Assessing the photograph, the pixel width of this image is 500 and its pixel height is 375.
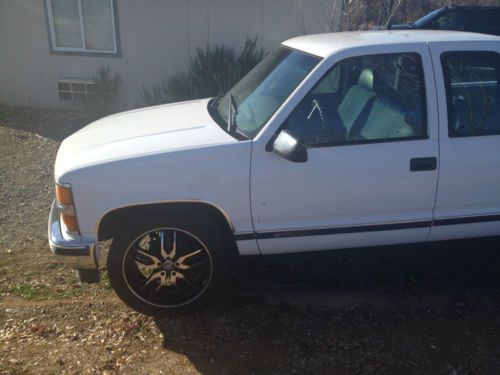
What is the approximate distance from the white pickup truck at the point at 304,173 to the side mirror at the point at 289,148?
0.01m

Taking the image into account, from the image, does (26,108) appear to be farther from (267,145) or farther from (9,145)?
(267,145)

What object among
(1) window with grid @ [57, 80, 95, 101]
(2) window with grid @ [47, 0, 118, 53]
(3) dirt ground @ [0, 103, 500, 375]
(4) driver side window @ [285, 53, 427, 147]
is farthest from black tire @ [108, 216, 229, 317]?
(2) window with grid @ [47, 0, 118, 53]

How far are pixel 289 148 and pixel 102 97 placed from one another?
725 cm

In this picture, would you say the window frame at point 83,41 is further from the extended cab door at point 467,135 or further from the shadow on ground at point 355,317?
the extended cab door at point 467,135

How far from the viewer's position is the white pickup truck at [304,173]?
3.64m

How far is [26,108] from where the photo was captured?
1082cm

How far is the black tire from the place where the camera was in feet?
12.3

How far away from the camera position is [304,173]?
12.1 ft

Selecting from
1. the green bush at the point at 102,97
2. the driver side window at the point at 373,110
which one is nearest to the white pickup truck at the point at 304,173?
the driver side window at the point at 373,110

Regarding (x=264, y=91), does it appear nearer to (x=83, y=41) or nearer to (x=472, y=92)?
(x=472, y=92)

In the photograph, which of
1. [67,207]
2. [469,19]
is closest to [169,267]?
[67,207]

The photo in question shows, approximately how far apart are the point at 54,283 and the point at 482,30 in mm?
8811

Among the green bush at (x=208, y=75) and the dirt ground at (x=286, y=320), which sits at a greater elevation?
the green bush at (x=208, y=75)

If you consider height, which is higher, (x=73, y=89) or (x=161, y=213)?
(x=161, y=213)
